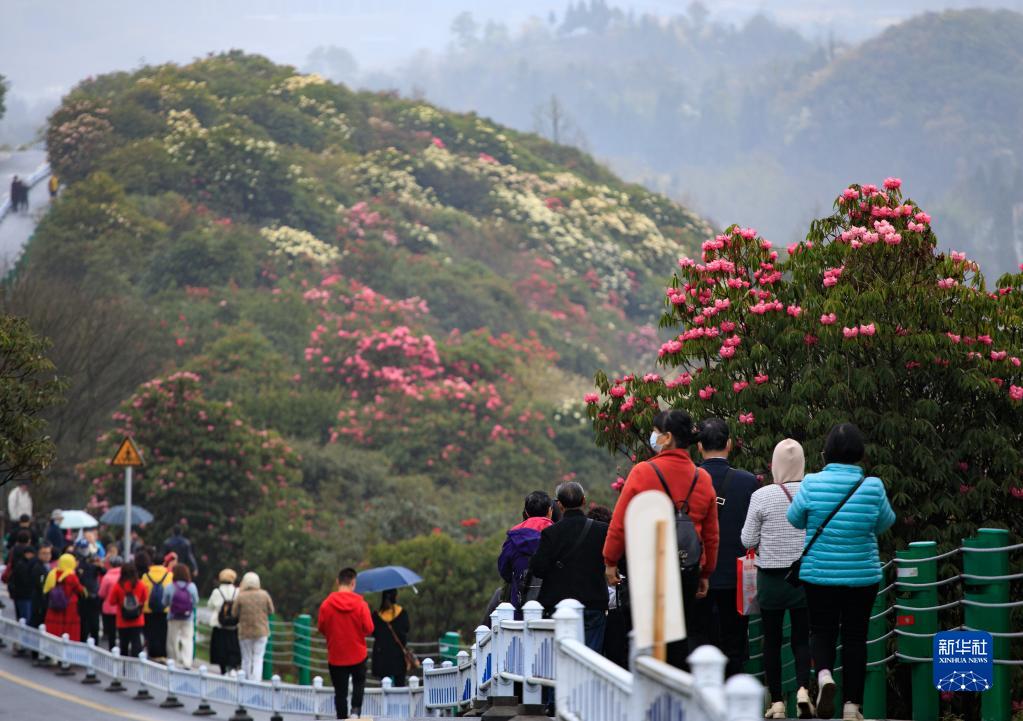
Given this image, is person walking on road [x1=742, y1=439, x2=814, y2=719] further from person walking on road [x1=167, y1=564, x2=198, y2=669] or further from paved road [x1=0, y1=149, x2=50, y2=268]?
paved road [x1=0, y1=149, x2=50, y2=268]

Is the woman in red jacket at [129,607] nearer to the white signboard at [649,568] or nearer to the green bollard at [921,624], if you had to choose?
the green bollard at [921,624]

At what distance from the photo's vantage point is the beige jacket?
1894 centimetres

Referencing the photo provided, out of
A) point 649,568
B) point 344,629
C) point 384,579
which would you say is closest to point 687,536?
point 649,568

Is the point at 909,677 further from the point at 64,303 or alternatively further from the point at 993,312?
the point at 64,303

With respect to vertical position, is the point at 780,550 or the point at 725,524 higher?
the point at 725,524

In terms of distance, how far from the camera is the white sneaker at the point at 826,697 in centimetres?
859

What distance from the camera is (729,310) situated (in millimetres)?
14922

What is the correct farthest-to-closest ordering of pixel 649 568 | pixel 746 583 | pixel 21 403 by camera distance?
pixel 21 403 → pixel 746 583 → pixel 649 568

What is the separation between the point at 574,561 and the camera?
382 inches

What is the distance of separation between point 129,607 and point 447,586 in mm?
8319

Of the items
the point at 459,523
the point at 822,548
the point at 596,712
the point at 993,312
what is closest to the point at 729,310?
the point at 993,312

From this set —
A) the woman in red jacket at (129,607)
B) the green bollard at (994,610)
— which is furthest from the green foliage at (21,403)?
the green bollard at (994,610)

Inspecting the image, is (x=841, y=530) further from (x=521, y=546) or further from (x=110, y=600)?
(x=110, y=600)

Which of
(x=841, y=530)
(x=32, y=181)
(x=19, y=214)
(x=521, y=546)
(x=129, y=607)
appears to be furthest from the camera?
(x=32, y=181)
